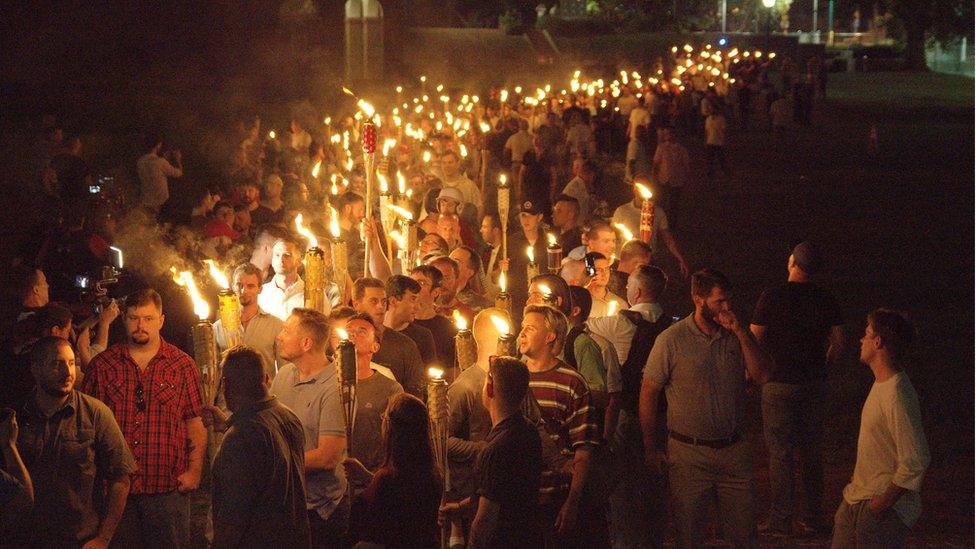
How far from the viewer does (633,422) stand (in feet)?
21.8

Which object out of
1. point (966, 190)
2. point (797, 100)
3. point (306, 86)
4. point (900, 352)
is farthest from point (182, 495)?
point (797, 100)

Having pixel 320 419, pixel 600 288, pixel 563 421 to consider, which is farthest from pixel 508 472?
pixel 600 288

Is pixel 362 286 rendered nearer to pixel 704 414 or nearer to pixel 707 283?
pixel 707 283

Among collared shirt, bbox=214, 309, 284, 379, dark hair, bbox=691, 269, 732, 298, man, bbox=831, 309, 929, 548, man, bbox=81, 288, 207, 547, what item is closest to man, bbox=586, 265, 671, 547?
dark hair, bbox=691, 269, 732, 298

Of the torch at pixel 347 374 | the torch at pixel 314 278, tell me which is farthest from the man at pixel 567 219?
the torch at pixel 347 374

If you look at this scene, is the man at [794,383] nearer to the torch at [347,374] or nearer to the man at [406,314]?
the man at [406,314]

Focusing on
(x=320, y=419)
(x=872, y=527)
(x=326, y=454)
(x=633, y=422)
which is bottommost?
(x=872, y=527)

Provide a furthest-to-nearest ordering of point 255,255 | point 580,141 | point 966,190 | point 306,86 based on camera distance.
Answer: point 306,86
point 966,190
point 580,141
point 255,255

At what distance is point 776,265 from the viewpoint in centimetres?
1644

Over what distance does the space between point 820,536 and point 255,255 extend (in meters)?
4.11

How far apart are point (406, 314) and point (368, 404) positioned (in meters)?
1.32

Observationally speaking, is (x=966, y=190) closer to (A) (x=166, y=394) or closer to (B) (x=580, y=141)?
(B) (x=580, y=141)

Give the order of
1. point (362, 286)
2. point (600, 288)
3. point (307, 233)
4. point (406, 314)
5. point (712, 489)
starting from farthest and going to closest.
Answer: point (600, 288), point (307, 233), point (406, 314), point (362, 286), point (712, 489)

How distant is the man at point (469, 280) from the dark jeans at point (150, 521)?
114 inches
